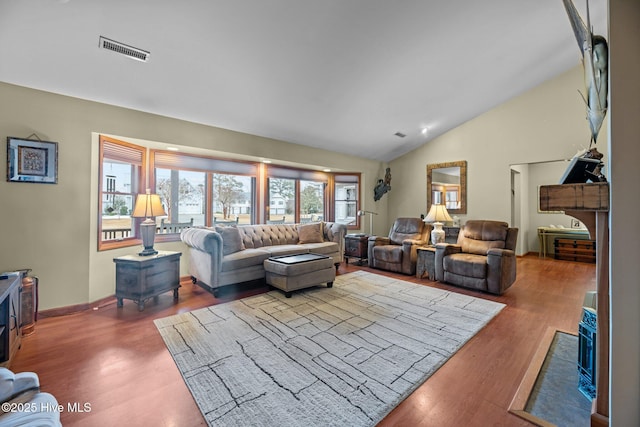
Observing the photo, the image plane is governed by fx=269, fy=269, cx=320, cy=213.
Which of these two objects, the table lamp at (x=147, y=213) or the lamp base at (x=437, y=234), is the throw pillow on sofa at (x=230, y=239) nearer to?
the table lamp at (x=147, y=213)

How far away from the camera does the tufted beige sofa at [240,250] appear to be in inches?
139

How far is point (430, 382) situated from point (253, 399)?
116cm

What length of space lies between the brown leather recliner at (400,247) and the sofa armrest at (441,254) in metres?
0.48

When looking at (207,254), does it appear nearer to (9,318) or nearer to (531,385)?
(9,318)

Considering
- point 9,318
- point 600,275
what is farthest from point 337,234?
point 9,318

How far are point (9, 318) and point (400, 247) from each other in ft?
15.5

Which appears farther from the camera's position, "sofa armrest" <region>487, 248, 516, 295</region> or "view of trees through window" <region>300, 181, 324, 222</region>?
"view of trees through window" <region>300, 181, 324, 222</region>

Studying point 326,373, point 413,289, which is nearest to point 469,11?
point 413,289

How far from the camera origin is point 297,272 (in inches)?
137

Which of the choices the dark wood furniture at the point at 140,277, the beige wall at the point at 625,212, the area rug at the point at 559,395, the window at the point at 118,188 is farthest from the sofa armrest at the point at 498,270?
the window at the point at 118,188

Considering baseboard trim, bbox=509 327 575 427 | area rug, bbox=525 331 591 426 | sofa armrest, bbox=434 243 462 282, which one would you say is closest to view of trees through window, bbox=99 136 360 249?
sofa armrest, bbox=434 243 462 282

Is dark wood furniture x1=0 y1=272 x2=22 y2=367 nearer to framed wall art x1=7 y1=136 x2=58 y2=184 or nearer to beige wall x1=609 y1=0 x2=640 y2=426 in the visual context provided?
framed wall art x1=7 y1=136 x2=58 y2=184

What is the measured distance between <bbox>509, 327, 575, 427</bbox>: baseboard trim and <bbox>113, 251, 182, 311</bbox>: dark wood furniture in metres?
3.44

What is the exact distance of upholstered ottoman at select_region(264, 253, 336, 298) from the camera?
3.44 meters
